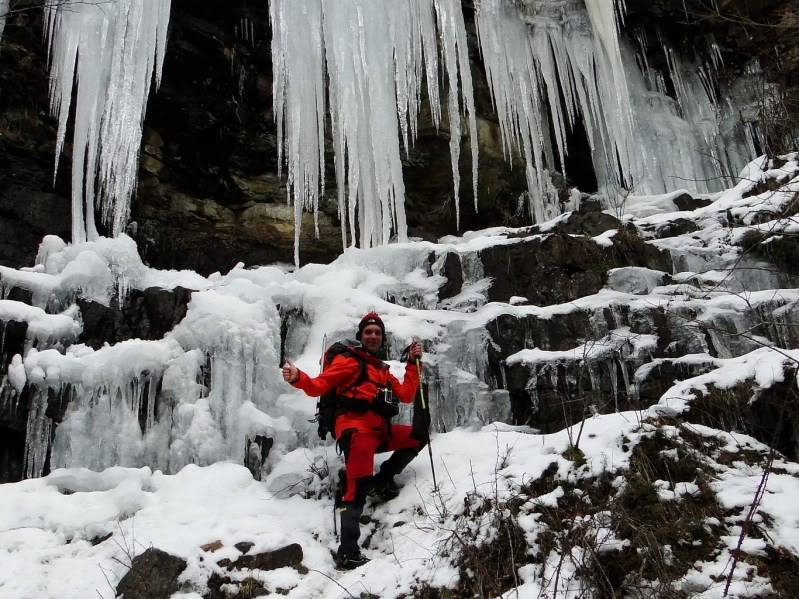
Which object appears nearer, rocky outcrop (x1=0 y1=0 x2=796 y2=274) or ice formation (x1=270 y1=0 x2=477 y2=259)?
ice formation (x1=270 y1=0 x2=477 y2=259)

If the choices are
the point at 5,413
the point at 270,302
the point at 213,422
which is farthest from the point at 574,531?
the point at 5,413

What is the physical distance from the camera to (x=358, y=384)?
12.7ft

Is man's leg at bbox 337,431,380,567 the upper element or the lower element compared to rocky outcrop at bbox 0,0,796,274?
lower

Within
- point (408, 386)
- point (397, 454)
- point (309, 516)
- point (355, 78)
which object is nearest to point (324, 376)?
point (408, 386)

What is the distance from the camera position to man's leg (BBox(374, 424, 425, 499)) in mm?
3873

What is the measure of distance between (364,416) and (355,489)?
1.51ft

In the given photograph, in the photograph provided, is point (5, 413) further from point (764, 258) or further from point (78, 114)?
point (764, 258)

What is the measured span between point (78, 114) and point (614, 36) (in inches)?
308

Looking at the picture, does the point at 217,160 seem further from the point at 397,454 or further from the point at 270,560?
the point at 270,560

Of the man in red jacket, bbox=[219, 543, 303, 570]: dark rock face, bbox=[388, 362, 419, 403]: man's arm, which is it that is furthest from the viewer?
bbox=[388, 362, 419, 403]: man's arm

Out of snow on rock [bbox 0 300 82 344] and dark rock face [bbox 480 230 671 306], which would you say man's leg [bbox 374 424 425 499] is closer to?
dark rock face [bbox 480 230 671 306]

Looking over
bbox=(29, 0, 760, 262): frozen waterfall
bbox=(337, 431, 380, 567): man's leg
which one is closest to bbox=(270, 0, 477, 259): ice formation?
bbox=(29, 0, 760, 262): frozen waterfall

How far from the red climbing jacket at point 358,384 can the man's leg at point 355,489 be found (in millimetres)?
93

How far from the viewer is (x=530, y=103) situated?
10.1 m
